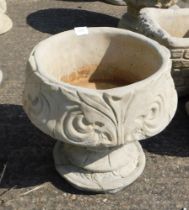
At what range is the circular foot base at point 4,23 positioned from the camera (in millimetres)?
3641

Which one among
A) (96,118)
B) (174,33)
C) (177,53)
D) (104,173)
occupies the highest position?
(96,118)

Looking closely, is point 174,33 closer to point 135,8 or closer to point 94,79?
point 135,8

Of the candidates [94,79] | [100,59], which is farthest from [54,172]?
[100,59]

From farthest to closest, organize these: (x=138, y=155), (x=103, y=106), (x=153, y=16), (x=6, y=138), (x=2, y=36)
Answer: (x=2, y=36) < (x=153, y=16) < (x=6, y=138) < (x=138, y=155) < (x=103, y=106)

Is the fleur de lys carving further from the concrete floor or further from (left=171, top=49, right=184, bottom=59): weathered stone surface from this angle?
(left=171, top=49, right=184, bottom=59): weathered stone surface

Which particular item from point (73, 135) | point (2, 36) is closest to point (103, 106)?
point (73, 135)

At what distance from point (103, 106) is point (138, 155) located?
67cm

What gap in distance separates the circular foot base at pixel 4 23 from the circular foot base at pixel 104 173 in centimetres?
178

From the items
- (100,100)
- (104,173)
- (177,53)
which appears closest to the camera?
(100,100)

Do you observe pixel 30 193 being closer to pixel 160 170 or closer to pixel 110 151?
pixel 110 151

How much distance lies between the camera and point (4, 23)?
368 centimetres

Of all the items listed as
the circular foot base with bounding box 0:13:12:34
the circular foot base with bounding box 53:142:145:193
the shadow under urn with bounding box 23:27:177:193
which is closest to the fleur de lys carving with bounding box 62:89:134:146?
the shadow under urn with bounding box 23:27:177:193

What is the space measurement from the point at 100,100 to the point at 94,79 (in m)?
0.69

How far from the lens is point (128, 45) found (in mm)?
2166
